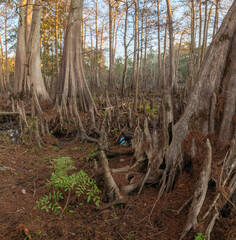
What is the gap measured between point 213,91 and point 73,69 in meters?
6.77

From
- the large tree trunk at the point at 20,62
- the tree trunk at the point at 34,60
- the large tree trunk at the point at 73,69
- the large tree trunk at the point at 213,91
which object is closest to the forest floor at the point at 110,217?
the large tree trunk at the point at 213,91

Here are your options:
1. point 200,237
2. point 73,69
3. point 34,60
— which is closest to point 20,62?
point 34,60

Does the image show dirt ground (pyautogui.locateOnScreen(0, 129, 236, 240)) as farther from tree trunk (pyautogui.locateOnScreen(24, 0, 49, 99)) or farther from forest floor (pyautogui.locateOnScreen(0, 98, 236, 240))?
tree trunk (pyautogui.locateOnScreen(24, 0, 49, 99))

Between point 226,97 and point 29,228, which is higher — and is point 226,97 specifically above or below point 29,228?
above

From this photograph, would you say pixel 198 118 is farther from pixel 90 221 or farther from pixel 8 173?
pixel 8 173

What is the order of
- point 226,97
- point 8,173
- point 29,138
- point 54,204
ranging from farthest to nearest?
point 29,138 < point 8,173 < point 226,97 < point 54,204

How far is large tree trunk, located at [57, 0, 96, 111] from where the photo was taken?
834cm

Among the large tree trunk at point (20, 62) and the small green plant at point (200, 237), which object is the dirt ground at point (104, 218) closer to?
the small green plant at point (200, 237)

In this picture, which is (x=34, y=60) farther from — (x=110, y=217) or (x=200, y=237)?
(x=200, y=237)

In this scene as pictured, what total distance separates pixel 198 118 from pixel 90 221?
6.30ft

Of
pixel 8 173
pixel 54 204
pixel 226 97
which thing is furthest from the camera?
pixel 8 173

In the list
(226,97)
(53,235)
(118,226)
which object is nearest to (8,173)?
(53,235)

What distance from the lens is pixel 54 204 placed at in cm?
251

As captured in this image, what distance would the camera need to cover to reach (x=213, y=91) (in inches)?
111
